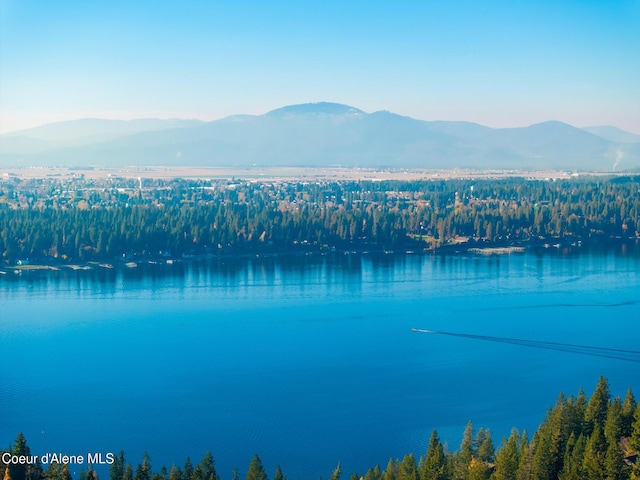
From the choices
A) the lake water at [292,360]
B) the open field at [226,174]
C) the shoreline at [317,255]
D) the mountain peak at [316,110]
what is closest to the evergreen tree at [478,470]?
the lake water at [292,360]

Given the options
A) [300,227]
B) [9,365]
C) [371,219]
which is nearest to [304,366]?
[9,365]

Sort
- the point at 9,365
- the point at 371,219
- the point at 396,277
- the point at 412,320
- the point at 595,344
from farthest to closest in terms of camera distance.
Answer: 1. the point at 371,219
2. the point at 396,277
3. the point at 412,320
4. the point at 595,344
5. the point at 9,365

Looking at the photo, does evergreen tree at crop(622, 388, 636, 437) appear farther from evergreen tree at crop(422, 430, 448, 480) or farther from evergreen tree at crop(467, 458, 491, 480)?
evergreen tree at crop(422, 430, 448, 480)

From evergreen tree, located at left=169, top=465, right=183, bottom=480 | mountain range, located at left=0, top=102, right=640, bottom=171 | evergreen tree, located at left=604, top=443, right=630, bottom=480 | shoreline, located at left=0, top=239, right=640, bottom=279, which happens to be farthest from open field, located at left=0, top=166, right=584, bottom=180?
evergreen tree, located at left=604, top=443, right=630, bottom=480

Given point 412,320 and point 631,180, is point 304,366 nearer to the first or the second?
point 412,320

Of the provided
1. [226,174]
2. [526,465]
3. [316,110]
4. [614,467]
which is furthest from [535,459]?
[316,110]

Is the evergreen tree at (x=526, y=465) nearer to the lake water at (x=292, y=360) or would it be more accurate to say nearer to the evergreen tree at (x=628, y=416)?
the evergreen tree at (x=628, y=416)
